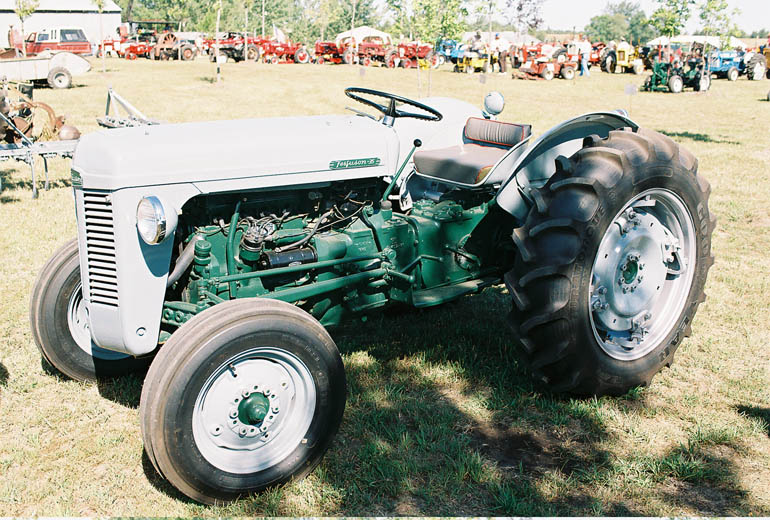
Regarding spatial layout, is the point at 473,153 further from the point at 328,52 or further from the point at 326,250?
the point at 328,52

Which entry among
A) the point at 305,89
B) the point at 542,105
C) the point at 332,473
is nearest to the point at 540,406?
the point at 332,473

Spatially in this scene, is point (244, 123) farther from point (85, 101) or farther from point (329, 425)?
point (85, 101)

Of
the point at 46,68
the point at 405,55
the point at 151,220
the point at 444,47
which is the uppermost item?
the point at 444,47

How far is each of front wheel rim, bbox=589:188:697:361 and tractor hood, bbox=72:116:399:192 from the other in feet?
4.35

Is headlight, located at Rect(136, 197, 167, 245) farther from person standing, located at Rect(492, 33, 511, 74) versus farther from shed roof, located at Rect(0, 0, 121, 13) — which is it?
shed roof, located at Rect(0, 0, 121, 13)

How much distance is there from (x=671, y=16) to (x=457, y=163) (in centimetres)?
2182

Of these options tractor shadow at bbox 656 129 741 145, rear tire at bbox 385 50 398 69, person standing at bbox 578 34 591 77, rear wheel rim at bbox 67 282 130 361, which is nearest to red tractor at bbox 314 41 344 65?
rear tire at bbox 385 50 398 69

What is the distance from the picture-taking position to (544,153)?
162 inches

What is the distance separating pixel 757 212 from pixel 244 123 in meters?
6.23

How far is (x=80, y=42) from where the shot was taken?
31.5 metres

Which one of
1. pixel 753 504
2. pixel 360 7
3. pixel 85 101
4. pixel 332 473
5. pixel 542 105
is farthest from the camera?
pixel 360 7

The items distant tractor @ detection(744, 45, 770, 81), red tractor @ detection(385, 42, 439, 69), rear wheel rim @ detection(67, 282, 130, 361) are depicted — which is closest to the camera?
rear wheel rim @ detection(67, 282, 130, 361)

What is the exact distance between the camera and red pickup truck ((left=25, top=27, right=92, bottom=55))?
30328mm

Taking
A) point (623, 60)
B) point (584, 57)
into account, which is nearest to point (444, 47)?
point (584, 57)
